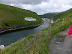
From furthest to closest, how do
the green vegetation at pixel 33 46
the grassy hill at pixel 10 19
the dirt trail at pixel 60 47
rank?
the grassy hill at pixel 10 19
the dirt trail at pixel 60 47
the green vegetation at pixel 33 46

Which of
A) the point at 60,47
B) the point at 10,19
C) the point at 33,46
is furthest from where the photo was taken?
the point at 10,19

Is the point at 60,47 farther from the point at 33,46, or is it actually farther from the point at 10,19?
the point at 10,19

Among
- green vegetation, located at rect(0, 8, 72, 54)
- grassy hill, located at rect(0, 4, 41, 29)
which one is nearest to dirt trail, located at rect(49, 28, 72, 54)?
green vegetation, located at rect(0, 8, 72, 54)

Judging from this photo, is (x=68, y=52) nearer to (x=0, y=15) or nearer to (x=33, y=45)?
(x=33, y=45)

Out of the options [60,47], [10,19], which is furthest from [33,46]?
[10,19]

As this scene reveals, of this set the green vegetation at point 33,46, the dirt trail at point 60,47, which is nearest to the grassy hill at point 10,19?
the green vegetation at point 33,46

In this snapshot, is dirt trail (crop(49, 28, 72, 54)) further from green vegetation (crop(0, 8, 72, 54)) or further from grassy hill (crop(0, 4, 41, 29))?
Result: grassy hill (crop(0, 4, 41, 29))

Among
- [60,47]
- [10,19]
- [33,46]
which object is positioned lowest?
[60,47]

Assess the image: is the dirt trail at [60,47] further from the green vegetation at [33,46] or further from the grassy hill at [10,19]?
the grassy hill at [10,19]

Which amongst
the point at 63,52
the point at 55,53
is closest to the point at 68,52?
A: the point at 63,52

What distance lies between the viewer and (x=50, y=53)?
20.4ft

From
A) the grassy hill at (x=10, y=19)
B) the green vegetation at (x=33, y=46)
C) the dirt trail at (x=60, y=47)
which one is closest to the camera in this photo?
the green vegetation at (x=33, y=46)

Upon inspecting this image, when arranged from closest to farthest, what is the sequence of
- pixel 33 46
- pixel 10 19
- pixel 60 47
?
pixel 33 46 → pixel 60 47 → pixel 10 19

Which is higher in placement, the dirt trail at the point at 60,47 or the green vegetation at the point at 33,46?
the green vegetation at the point at 33,46
